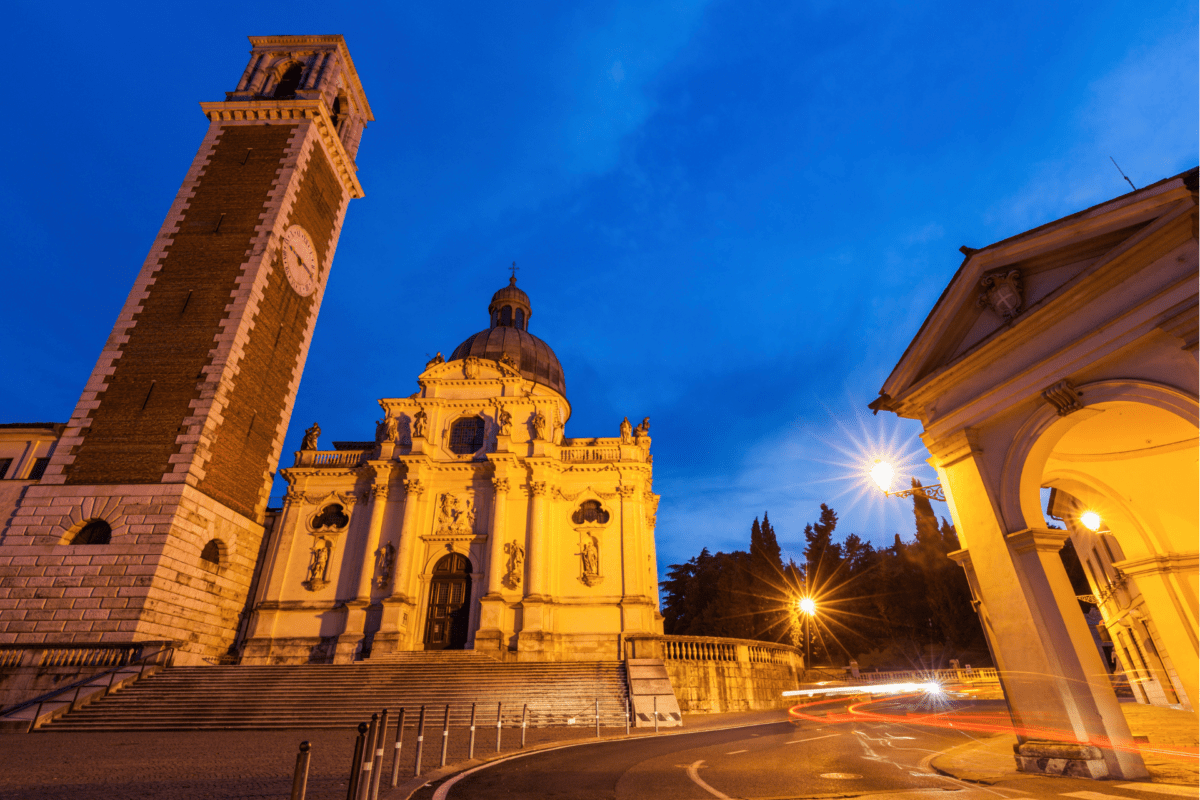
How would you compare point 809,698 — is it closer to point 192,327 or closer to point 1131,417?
point 1131,417

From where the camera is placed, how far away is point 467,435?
30.5 m

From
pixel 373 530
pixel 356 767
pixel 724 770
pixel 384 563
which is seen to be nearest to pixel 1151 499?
pixel 724 770

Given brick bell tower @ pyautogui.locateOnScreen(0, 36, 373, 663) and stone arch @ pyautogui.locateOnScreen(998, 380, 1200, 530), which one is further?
brick bell tower @ pyautogui.locateOnScreen(0, 36, 373, 663)

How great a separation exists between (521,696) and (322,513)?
51.2 ft

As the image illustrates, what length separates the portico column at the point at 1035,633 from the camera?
733 centimetres

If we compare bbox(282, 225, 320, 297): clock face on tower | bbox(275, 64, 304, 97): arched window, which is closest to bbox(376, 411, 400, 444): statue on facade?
bbox(282, 225, 320, 297): clock face on tower

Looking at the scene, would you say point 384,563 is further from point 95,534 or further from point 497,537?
point 95,534

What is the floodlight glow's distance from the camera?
11375mm

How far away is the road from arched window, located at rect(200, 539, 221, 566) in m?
17.5

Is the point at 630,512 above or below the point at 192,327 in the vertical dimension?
below

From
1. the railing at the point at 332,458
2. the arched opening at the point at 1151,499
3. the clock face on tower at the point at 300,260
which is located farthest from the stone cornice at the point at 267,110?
the arched opening at the point at 1151,499

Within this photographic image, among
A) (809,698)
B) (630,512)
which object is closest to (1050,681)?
(630,512)

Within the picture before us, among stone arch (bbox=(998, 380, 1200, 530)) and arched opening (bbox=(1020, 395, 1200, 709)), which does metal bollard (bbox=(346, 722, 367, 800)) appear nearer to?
stone arch (bbox=(998, 380, 1200, 530))

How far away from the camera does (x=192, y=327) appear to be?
925 inches
